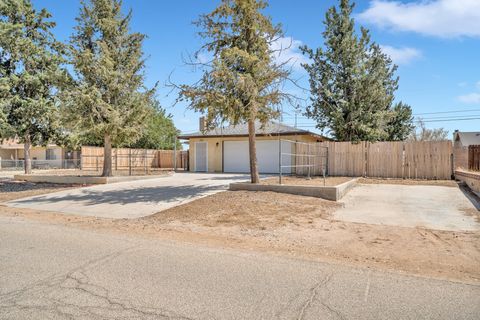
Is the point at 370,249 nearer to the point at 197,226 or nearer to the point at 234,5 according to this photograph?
the point at 197,226

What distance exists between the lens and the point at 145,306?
3.40m

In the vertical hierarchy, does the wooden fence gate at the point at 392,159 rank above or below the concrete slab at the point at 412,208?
above

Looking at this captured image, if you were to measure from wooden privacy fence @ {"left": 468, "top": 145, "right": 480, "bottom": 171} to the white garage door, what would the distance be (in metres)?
9.37

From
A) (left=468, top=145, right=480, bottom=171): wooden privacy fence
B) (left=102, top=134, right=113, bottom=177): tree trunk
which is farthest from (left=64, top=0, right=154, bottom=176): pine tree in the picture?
(left=468, top=145, right=480, bottom=171): wooden privacy fence

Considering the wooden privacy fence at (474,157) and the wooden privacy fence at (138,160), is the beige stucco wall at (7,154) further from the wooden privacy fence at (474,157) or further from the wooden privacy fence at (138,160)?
the wooden privacy fence at (474,157)

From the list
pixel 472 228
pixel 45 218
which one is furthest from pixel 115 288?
pixel 472 228

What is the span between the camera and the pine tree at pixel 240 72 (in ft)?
35.1

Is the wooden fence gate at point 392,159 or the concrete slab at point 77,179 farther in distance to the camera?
the wooden fence gate at point 392,159

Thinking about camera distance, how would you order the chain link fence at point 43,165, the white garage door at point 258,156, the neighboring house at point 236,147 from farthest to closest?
the chain link fence at point 43,165 → the white garage door at point 258,156 → the neighboring house at point 236,147

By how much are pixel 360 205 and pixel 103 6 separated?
48.3ft

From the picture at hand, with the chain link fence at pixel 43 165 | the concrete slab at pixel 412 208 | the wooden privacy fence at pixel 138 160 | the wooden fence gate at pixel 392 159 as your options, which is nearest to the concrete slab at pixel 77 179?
the wooden privacy fence at pixel 138 160

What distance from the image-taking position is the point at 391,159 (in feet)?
57.5

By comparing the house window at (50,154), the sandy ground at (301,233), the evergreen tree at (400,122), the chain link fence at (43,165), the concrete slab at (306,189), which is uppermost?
the evergreen tree at (400,122)

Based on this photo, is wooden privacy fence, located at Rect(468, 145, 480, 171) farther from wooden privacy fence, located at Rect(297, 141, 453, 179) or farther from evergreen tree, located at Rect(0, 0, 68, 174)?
evergreen tree, located at Rect(0, 0, 68, 174)
